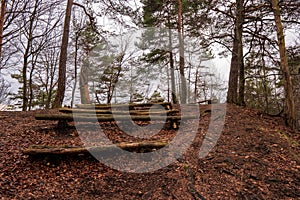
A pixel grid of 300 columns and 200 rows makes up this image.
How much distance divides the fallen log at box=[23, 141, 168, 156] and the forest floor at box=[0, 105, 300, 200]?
0.61 feet

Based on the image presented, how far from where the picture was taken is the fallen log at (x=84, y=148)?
10.6 ft

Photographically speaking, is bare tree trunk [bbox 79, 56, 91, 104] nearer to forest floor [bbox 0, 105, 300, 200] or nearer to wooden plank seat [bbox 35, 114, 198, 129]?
wooden plank seat [bbox 35, 114, 198, 129]

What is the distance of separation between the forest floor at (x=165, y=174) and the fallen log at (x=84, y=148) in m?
0.19

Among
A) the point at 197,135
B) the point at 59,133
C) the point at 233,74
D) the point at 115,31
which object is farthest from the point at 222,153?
the point at 115,31

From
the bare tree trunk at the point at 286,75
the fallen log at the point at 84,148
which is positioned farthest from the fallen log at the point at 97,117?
the bare tree trunk at the point at 286,75

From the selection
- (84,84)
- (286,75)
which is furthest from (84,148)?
(84,84)

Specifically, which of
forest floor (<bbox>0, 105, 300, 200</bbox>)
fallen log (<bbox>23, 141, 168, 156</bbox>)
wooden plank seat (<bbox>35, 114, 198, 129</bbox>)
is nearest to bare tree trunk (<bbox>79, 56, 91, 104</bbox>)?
wooden plank seat (<bbox>35, 114, 198, 129</bbox>)

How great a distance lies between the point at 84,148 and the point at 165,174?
1440 millimetres

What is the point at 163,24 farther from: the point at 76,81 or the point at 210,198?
the point at 210,198

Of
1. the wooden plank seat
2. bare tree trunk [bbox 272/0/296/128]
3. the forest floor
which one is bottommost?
the forest floor

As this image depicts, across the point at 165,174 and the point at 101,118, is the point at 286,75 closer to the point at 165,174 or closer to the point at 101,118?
the point at 165,174

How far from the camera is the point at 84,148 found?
11.3 feet

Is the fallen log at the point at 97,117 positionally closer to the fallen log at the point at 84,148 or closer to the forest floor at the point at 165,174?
the forest floor at the point at 165,174

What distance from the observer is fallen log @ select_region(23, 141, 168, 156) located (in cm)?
323
